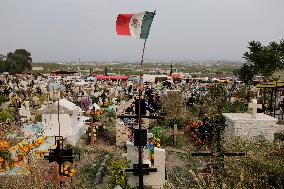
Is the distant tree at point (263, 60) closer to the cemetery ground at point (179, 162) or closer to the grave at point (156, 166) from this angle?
the cemetery ground at point (179, 162)

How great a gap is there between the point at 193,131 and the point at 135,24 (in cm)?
853

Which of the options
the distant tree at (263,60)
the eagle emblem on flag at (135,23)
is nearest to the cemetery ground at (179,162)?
the eagle emblem on flag at (135,23)

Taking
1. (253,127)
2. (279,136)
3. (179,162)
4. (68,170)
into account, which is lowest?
(179,162)

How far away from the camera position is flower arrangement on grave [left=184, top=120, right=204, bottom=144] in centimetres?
1380

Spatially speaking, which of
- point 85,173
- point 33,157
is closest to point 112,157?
point 85,173

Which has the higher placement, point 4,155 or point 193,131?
point 4,155

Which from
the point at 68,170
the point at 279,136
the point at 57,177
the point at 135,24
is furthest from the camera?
the point at 279,136

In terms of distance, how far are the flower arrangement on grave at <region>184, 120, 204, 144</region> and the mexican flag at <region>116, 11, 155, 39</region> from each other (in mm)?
7866

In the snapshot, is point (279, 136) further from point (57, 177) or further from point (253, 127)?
point (57, 177)

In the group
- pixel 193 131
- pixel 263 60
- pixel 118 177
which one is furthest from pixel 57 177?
pixel 263 60

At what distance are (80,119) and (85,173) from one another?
6.37 metres

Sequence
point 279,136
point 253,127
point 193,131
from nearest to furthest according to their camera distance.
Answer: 1. point 253,127
2. point 279,136
3. point 193,131

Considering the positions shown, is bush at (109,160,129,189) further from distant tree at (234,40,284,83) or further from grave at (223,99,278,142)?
distant tree at (234,40,284,83)

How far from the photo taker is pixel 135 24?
6.54m
